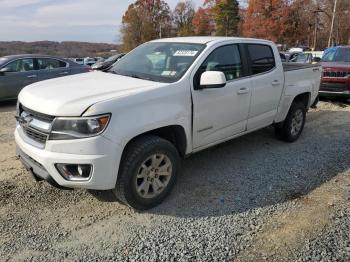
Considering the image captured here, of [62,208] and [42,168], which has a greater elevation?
[42,168]

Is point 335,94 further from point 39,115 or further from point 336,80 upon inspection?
point 39,115

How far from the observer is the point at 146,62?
4590 millimetres

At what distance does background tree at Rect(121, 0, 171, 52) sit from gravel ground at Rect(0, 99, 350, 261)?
62916 millimetres

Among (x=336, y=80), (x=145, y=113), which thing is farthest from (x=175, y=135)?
(x=336, y=80)

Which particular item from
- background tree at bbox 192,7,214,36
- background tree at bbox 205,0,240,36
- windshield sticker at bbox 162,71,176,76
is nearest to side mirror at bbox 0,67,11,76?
windshield sticker at bbox 162,71,176,76

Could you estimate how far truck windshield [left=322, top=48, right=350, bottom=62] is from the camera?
10486mm

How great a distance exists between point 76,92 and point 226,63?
1981 millimetres

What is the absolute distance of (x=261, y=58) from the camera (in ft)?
17.1

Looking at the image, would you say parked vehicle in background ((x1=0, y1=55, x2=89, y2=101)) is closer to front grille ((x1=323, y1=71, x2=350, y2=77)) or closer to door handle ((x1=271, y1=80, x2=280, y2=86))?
door handle ((x1=271, y1=80, x2=280, y2=86))

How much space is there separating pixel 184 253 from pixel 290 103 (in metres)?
3.60

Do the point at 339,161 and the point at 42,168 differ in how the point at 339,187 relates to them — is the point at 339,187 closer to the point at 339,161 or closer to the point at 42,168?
the point at 339,161

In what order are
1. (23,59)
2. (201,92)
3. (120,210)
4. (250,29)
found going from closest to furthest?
(120,210) < (201,92) < (23,59) < (250,29)

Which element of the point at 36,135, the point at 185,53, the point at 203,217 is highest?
the point at 185,53

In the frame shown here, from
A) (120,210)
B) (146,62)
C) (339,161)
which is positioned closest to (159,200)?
(120,210)
